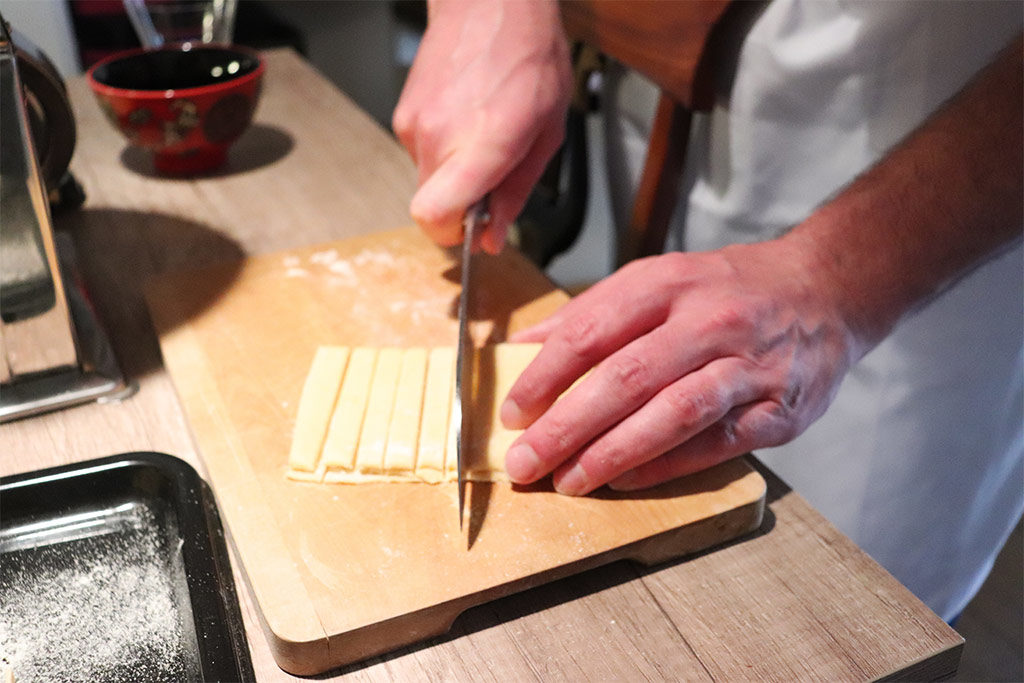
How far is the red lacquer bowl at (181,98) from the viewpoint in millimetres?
1343

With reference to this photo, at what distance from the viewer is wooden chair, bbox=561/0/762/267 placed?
1.24 metres

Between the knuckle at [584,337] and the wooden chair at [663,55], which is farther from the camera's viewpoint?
the wooden chair at [663,55]

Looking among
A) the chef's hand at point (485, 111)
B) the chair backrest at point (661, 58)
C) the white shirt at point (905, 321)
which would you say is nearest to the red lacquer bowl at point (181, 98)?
the chef's hand at point (485, 111)

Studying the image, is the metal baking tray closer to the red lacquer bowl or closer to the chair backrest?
the red lacquer bowl

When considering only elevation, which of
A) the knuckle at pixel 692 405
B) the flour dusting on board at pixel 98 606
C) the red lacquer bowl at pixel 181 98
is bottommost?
the flour dusting on board at pixel 98 606

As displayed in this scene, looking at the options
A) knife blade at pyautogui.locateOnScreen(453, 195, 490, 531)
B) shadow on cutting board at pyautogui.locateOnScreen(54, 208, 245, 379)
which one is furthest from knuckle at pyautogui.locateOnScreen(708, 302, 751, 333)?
shadow on cutting board at pyautogui.locateOnScreen(54, 208, 245, 379)

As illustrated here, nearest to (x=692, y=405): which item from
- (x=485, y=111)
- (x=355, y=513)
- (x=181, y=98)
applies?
(x=355, y=513)

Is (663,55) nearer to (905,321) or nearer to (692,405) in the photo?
(905,321)

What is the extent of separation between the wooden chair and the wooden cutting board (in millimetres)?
468

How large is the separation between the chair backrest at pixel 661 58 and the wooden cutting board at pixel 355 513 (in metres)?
0.47

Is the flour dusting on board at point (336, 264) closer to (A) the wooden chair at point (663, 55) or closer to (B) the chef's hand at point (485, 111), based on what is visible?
(B) the chef's hand at point (485, 111)

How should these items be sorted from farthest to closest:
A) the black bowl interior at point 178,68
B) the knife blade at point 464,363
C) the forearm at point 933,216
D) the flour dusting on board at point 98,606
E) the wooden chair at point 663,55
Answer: the black bowl interior at point 178,68
the wooden chair at point 663,55
the forearm at point 933,216
the knife blade at point 464,363
the flour dusting on board at point 98,606

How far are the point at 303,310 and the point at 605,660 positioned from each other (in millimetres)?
601

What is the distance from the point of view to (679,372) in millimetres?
837
